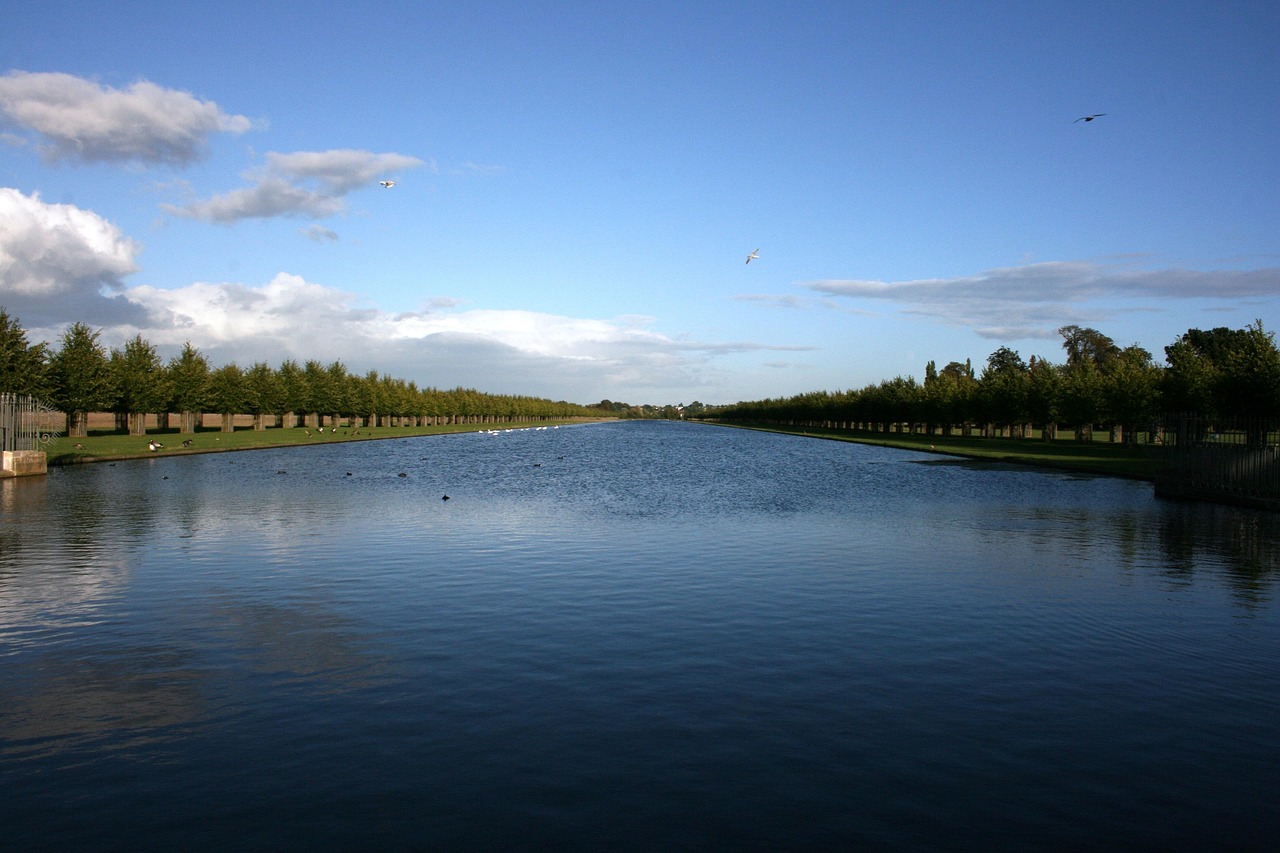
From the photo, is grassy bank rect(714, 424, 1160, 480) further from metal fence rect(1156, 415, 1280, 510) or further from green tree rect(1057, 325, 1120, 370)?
green tree rect(1057, 325, 1120, 370)

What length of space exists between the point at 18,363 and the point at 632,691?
65077 mm

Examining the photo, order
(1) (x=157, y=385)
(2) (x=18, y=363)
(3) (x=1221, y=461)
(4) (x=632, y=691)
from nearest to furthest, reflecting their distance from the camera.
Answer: (4) (x=632, y=691) → (3) (x=1221, y=461) → (2) (x=18, y=363) → (1) (x=157, y=385)

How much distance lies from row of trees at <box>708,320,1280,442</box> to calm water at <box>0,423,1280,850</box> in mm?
24015

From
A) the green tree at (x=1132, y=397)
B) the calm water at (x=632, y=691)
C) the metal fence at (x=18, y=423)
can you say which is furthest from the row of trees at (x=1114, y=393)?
the metal fence at (x=18, y=423)

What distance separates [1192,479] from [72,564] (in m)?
37.3

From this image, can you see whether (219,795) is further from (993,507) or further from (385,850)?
(993,507)

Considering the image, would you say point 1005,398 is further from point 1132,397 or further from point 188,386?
point 188,386

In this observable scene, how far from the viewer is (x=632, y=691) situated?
9.62 meters

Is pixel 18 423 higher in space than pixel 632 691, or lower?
higher

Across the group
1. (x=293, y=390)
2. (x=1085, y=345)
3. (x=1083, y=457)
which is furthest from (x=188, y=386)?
(x=1085, y=345)

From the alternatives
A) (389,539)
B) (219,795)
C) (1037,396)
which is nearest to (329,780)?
(219,795)

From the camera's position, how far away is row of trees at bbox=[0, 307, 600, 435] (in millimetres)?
63344

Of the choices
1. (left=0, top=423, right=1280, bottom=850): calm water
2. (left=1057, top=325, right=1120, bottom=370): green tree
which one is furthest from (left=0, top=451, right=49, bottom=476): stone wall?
(left=1057, top=325, right=1120, bottom=370): green tree

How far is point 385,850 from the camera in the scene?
617cm
